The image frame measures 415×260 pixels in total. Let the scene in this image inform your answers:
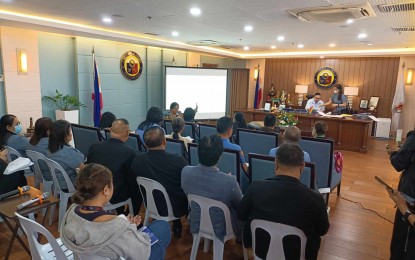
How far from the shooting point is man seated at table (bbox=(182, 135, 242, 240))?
86.0 inches

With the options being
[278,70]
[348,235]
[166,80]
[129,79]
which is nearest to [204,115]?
[166,80]

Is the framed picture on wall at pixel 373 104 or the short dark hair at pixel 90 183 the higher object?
the framed picture on wall at pixel 373 104

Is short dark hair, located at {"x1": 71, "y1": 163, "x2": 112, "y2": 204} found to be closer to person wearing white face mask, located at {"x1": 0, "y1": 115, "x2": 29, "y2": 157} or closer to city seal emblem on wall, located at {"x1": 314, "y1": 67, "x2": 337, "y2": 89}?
person wearing white face mask, located at {"x1": 0, "y1": 115, "x2": 29, "y2": 157}

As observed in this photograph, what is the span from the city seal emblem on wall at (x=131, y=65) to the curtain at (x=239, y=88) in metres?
4.89

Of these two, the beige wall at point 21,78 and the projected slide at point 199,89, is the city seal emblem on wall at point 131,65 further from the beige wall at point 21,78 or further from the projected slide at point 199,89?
the beige wall at point 21,78

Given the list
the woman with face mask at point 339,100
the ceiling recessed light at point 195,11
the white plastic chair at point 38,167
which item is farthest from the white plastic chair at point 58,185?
the woman with face mask at point 339,100

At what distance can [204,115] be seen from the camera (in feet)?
30.7

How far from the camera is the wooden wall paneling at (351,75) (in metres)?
9.55

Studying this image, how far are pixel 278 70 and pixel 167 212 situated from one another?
9936 millimetres

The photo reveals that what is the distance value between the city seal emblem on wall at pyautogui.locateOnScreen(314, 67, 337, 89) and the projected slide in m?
3.55

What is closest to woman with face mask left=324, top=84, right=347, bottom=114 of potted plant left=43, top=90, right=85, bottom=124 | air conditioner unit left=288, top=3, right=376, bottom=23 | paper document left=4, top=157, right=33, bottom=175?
air conditioner unit left=288, top=3, right=376, bottom=23

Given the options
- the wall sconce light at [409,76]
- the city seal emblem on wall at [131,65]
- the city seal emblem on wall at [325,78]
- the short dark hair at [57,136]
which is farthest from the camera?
the city seal emblem on wall at [325,78]

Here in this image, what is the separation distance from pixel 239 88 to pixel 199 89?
3782 mm

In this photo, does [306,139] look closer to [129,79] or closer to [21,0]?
[21,0]
